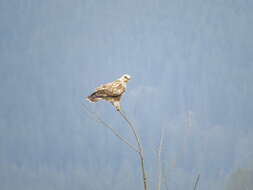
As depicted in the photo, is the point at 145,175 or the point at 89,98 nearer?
the point at 145,175

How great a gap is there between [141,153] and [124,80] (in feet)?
3.40

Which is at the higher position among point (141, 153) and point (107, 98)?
point (107, 98)

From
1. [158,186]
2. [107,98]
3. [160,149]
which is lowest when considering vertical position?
[158,186]

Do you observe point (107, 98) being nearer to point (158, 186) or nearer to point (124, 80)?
point (124, 80)

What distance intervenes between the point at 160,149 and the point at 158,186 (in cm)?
33

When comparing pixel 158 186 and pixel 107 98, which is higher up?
pixel 107 98

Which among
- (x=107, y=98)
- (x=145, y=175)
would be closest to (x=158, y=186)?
(x=145, y=175)

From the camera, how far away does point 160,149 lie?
2912 millimetres

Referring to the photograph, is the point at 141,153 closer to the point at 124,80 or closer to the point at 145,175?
the point at 145,175

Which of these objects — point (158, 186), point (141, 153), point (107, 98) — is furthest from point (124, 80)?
point (158, 186)

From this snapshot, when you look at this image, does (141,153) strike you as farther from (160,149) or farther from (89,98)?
(89,98)

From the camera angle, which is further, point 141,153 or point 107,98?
point 107,98

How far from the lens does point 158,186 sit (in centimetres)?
275

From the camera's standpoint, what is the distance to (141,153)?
114 inches
